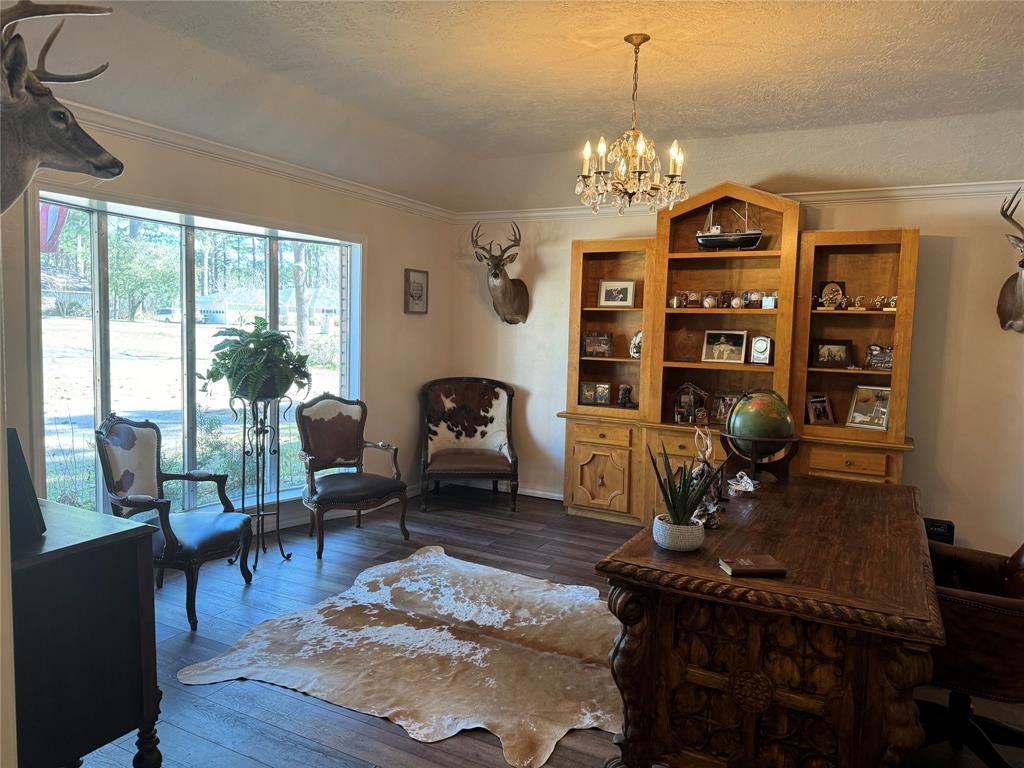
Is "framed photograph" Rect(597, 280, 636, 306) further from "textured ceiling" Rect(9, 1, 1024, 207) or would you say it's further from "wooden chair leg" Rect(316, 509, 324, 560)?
"wooden chair leg" Rect(316, 509, 324, 560)

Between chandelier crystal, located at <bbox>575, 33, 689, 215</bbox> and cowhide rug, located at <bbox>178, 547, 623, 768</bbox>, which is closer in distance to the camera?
cowhide rug, located at <bbox>178, 547, 623, 768</bbox>

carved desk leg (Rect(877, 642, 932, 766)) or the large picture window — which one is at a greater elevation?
the large picture window

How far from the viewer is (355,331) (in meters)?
5.52

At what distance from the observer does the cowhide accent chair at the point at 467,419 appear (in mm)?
6062

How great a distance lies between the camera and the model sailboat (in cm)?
488

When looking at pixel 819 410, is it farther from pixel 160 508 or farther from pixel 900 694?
pixel 160 508

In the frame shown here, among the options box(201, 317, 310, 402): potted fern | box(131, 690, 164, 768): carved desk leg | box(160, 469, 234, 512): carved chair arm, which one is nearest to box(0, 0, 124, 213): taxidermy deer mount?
box(131, 690, 164, 768): carved desk leg

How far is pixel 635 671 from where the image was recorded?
84.3 inches

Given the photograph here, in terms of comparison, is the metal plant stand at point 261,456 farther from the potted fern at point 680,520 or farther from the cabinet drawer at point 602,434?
the potted fern at point 680,520

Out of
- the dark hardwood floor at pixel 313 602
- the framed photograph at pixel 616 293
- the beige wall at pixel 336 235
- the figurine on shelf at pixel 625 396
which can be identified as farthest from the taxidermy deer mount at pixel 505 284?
the dark hardwood floor at pixel 313 602

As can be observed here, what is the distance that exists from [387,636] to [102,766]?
1308 millimetres

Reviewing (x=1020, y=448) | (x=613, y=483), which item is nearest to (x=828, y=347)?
(x=1020, y=448)

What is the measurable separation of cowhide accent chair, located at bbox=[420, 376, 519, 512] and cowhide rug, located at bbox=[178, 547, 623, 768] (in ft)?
6.64

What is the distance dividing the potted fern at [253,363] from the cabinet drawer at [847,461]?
3.65 meters
